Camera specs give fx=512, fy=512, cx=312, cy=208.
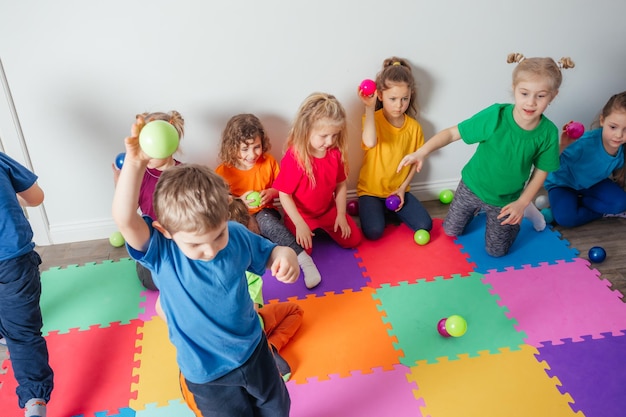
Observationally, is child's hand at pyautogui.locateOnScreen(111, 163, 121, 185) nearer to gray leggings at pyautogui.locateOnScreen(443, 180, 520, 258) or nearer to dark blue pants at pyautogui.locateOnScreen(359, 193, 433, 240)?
dark blue pants at pyautogui.locateOnScreen(359, 193, 433, 240)

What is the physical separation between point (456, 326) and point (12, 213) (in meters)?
1.96

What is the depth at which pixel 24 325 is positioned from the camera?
208cm

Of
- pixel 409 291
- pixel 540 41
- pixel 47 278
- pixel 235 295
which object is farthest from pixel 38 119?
pixel 540 41

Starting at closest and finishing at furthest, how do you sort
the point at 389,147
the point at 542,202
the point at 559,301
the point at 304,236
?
the point at 559,301, the point at 304,236, the point at 389,147, the point at 542,202

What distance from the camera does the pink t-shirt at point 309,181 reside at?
9.64 feet

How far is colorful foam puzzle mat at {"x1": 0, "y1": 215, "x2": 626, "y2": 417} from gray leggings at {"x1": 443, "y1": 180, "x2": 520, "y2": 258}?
83mm

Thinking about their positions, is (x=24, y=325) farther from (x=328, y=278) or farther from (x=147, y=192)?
(x=328, y=278)

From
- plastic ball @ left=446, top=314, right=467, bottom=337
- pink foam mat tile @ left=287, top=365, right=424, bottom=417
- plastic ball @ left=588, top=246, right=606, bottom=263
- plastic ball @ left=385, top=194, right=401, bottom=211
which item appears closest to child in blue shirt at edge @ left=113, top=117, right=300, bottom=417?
pink foam mat tile @ left=287, top=365, right=424, bottom=417

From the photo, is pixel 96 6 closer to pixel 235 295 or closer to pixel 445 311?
pixel 235 295

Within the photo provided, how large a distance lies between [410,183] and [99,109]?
206 cm

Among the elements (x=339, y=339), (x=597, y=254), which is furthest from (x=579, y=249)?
(x=339, y=339)

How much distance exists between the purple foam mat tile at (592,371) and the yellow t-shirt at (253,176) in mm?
1746

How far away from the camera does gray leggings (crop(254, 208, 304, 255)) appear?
9.86 feet

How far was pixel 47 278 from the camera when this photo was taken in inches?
116
